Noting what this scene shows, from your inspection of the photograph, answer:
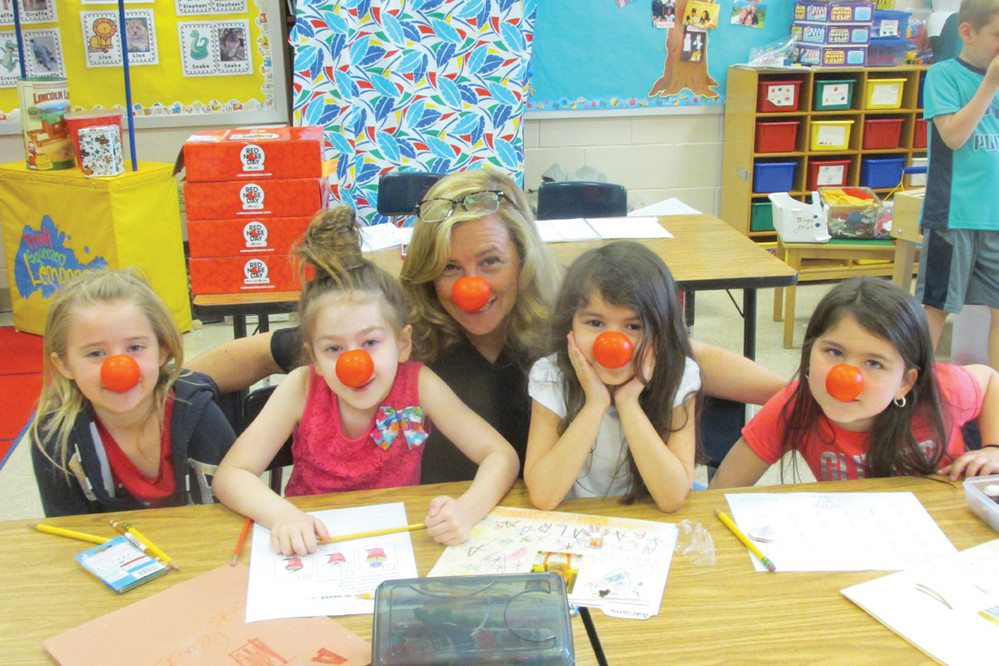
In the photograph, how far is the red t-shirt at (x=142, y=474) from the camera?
155 cm

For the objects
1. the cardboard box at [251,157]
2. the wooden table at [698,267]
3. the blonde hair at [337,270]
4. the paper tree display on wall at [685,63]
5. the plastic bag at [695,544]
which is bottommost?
the plastic bag at [695,544]

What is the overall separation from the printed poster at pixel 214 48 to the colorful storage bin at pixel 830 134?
3.07 meters

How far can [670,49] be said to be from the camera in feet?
16.2

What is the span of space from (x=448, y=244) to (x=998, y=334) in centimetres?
226

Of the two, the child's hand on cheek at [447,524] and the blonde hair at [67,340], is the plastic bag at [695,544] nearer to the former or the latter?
the child's hand on cheek at [447,524]

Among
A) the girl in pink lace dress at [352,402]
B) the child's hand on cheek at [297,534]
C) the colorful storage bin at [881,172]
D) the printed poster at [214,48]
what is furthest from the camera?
the colorful storage bin at [881,172]

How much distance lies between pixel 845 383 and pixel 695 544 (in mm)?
361

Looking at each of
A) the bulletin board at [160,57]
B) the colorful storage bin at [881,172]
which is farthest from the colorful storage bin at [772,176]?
the bulletin board at [160,57]

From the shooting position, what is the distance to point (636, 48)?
492cm

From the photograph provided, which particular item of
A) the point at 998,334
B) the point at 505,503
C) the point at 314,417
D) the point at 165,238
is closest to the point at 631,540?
the point at 505,503

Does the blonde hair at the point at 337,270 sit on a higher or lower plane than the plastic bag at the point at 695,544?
higher

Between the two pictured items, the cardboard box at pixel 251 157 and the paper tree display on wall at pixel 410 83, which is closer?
the cardboard box at pixel 251 157

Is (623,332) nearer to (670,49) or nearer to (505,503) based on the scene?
(505,503)

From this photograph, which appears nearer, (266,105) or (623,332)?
(623,332)
